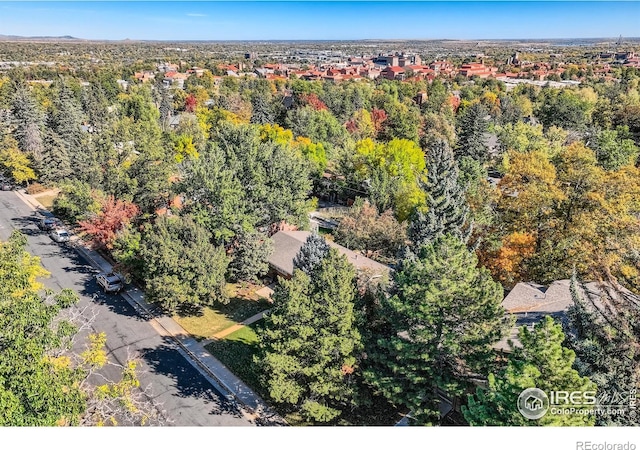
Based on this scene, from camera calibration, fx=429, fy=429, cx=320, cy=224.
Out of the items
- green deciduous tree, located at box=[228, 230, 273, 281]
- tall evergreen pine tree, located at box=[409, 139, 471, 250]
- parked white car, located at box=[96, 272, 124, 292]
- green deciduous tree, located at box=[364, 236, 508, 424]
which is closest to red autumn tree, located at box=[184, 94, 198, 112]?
parked white car, located at box=[96, 272, 124, 292]

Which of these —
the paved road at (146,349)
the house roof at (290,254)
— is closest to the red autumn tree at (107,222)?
the paved road at (146,349)

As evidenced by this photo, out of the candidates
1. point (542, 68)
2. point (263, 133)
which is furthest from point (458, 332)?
point (542, 68)

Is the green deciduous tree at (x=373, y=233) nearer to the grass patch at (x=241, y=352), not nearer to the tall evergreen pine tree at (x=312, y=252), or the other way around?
the tall evergreen pine tree at (x=312, y=252)

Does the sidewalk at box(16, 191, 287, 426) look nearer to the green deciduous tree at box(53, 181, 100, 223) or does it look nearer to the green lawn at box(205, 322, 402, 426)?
the green lawn at box(205, 322, 402, 426)

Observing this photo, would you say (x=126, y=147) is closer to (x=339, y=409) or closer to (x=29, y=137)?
(x=29, y=137)

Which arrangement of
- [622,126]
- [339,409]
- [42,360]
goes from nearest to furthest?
[42,360] < [339,409] < [622,126]

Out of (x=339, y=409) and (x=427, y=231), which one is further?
(x=427, y=231)
